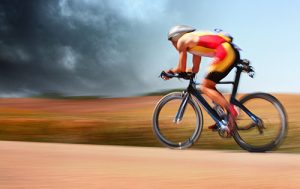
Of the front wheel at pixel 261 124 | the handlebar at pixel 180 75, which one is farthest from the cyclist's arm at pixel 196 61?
the front wheel at pixel 261 124

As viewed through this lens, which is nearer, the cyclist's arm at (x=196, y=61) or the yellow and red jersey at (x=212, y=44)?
the yellow and red jersey at (x=212, y=44)

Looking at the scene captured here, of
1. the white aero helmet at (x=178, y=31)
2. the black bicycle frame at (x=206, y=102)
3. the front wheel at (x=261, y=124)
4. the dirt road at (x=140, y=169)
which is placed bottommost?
the dirt road at (x=140, y=169)

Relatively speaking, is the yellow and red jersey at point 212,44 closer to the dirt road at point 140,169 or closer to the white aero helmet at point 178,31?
the white aero helmet at point 178,31

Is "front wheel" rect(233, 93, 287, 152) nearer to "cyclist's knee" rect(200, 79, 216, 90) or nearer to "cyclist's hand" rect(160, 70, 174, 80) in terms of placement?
"cyclist's knee" rect(200, 79, 216, 90)

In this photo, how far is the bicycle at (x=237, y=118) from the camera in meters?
7.62

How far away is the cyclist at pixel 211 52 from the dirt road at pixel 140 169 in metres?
0.68

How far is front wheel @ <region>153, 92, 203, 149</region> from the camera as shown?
8.00 metres

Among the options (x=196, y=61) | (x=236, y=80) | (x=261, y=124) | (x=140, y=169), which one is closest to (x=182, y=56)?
(x=196, y=61)

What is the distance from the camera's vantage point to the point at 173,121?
807 centimetres

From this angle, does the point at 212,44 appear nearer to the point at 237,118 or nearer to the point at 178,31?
the point at 178,31

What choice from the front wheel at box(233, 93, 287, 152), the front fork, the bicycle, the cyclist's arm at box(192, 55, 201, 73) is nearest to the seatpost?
the bicycle

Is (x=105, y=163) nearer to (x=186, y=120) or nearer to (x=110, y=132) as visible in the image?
(x=186, y=120)

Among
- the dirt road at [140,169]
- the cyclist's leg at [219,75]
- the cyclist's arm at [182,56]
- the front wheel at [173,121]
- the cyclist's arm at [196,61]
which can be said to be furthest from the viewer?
the front wheel at [173,121]

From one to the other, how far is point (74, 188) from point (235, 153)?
3666 millimetres
